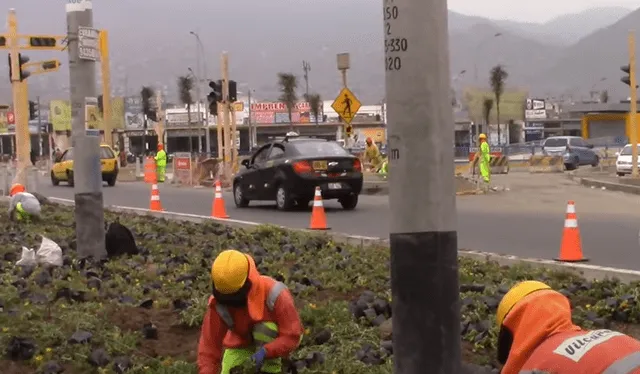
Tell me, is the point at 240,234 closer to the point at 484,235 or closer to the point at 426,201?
the point at 484,235

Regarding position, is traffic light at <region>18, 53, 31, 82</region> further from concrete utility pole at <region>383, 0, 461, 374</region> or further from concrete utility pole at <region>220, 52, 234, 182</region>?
concrete utility pole at <region>383, 0, 461, 374</region>

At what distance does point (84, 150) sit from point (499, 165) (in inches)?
1472

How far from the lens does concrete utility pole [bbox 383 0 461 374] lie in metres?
3.81

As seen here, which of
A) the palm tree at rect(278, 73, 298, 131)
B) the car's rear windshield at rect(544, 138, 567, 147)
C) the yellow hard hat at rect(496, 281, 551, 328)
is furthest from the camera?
the palm tree at rect(278, 73, 298, 131)

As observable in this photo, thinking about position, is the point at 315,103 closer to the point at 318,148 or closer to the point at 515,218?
the point at 318,148

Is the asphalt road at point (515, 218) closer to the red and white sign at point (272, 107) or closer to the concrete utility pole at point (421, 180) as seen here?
the concrete utility pole at point (421, 180)

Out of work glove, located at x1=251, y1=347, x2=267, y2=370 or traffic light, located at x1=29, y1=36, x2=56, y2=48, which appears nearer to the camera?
work glove, located at x1=251, y1=347, x2=267, y2=370

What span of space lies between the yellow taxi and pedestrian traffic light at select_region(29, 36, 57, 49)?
8349mm

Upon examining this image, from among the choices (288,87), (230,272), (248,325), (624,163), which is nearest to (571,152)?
(624,163)

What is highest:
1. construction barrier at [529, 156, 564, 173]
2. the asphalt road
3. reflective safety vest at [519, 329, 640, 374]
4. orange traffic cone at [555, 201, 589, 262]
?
reflective safety vest at [519, 329, 640, 374]

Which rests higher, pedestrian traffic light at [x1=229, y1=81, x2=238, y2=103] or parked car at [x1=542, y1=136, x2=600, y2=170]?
pedestrian traffic light at [x1=229, y1=81, x2=238, y2=103]

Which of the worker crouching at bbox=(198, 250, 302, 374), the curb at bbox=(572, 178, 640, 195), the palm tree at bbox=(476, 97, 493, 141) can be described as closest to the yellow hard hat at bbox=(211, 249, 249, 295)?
the worker crouching at bbox=(198, 250, 302, 374)

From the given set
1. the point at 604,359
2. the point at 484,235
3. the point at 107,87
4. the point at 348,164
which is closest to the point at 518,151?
the point at 107,87

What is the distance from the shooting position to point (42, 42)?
27.8 metres
